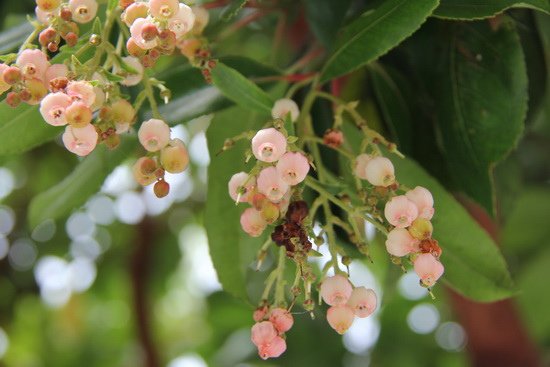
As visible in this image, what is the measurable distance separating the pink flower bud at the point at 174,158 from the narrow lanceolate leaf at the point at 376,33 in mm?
217

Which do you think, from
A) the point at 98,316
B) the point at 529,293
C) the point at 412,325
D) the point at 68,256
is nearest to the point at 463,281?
the point at 529,293

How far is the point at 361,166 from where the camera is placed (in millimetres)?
716

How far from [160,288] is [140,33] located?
1775mm

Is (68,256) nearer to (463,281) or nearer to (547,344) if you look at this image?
(547,344)

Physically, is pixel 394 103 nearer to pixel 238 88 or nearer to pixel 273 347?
pixel 238 88

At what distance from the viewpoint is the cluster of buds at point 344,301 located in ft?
2.22

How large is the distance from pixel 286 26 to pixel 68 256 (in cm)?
114

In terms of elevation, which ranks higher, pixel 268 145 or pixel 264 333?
pixel 268 145

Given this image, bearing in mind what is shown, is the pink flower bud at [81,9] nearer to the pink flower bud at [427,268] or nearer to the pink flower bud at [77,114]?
the pink flower bud at [77,114]

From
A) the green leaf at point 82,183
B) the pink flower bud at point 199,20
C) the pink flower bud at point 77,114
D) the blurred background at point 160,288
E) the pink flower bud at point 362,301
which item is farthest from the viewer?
the blurred background at point 160,288

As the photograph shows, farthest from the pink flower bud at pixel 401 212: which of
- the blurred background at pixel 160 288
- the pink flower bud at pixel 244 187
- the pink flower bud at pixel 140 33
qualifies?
the blurred background at pixel 160 288

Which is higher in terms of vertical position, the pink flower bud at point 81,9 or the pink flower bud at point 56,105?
the pink flower bud at point 56,105

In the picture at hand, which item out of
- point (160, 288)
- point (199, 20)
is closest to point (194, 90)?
point (199, 20)

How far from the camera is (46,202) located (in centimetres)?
99
